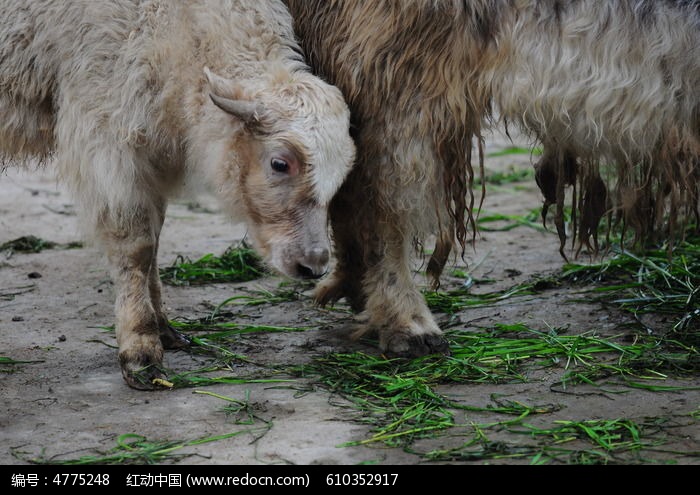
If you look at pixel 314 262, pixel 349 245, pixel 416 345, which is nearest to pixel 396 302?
pixel 416 345

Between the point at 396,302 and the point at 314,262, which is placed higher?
the point at 314,262

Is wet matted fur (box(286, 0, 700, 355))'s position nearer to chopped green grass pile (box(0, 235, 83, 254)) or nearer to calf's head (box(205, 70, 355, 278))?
calf's head (box(205, 70, 355, 278))

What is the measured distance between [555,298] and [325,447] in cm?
228

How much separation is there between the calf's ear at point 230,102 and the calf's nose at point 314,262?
58 cm

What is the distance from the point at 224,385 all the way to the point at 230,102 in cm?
117

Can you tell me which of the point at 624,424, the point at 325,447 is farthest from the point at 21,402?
the point at 624,424

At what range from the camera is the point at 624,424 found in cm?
392

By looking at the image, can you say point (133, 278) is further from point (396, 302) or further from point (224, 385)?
point (396, 302)

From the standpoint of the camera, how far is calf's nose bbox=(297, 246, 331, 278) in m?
4.41

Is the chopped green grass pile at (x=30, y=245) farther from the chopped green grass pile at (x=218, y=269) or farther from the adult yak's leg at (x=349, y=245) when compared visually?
the adult yak's leg at (x=349, y=245)

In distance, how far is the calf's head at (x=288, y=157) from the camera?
4363 millimetres

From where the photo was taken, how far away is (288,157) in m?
4.38

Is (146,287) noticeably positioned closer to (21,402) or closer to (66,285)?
(21,402)

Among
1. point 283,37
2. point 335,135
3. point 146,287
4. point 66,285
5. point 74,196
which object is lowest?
point 66,285
